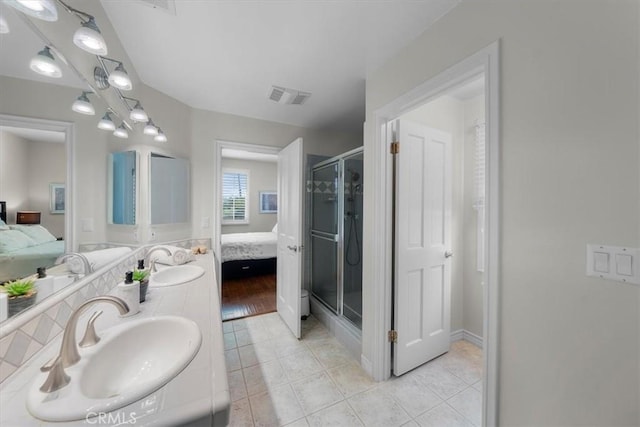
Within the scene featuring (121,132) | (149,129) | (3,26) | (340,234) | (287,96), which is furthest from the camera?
(340,234)

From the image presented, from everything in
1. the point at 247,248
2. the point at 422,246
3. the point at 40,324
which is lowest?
the point at 247,248

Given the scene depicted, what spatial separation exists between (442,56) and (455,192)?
1.34m

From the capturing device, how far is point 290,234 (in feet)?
8.46

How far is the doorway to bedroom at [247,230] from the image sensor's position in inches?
117

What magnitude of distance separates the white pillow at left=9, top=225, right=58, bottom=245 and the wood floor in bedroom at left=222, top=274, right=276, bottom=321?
2.12m

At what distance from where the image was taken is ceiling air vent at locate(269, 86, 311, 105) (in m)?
2.08

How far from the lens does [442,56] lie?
4.11 ft

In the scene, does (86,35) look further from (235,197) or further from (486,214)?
(235,197)

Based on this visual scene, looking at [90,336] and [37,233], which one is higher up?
[37,233]

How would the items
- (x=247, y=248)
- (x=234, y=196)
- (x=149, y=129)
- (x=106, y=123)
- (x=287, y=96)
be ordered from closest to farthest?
1. (x=106, y=123)
2. (x=149, y=129)
3. (x=287, y=96)
4. (x=247, y=248)
5. (x=234, y=196)

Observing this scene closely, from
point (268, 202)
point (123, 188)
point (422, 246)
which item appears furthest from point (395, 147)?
point (268, 202)

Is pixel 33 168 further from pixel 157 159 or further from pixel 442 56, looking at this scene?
pixel 442 56

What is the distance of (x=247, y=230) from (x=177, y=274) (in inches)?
160

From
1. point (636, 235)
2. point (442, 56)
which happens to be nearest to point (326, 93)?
point (442, 56)
